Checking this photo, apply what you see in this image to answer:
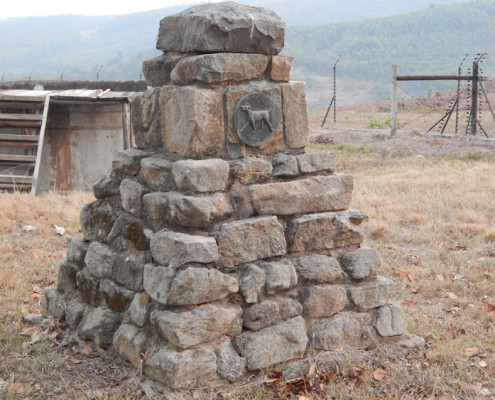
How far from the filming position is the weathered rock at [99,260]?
4.30 meters

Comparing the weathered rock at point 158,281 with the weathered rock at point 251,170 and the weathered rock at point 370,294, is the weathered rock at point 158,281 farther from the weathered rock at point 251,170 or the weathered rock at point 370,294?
the weathered rock at point 370,294

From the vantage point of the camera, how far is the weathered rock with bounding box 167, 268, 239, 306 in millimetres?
3541

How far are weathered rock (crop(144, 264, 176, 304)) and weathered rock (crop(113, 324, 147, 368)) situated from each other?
0.95ft

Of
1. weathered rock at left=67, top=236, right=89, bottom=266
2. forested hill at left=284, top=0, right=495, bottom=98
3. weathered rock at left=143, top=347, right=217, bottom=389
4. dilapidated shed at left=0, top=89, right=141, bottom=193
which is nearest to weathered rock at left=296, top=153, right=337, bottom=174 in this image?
weathered rock at left=143, top=347, right=217, bottom=389

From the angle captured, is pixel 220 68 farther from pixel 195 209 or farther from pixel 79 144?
pixel 79 144

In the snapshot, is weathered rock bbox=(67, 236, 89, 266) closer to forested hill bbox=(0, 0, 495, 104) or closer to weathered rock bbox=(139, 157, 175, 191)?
weathered rock bbox=(139, 157, 175, 191)

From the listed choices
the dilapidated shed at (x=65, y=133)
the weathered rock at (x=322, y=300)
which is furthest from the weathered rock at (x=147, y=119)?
the dilapidated shed at (x=65, y=133)

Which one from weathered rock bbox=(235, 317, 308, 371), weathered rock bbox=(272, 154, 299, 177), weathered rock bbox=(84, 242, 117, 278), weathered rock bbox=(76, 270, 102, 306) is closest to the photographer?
weathered rock bbox=(235, 317, 308, 371)

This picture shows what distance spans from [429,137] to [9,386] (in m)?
13.5

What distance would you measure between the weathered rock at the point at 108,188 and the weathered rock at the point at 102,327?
0.86m

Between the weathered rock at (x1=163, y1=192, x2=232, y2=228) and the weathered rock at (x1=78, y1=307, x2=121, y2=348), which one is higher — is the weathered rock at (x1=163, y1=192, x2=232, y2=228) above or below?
above

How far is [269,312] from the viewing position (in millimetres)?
3832

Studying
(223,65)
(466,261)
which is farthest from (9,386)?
(466,261)

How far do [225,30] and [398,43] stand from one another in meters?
99.3
